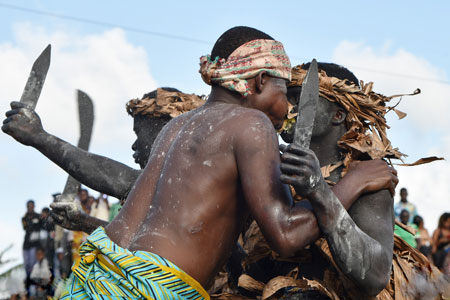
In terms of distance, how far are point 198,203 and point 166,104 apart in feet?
8.49

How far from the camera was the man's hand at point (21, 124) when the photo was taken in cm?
376

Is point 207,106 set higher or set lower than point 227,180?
higher

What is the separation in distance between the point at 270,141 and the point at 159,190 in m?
0.49

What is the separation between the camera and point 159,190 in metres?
2.98

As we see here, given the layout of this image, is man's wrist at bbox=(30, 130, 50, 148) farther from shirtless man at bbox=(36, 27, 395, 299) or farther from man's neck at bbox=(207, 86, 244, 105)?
man's neck at bbox=(207, 86, 244, 105)

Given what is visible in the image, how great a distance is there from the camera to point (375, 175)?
3.41 m

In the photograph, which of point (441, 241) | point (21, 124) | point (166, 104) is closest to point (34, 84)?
point (21, 124)

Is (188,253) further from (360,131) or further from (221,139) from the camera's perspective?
(360,131)

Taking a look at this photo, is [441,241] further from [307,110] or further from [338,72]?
[307,110]

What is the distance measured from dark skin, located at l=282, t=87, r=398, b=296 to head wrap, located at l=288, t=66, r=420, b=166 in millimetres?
65

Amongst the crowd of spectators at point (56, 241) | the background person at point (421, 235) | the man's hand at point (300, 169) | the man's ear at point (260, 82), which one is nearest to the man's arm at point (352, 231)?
the man's hand at point (300, 169)

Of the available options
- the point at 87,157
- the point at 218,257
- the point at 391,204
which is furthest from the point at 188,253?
the point at 87,157

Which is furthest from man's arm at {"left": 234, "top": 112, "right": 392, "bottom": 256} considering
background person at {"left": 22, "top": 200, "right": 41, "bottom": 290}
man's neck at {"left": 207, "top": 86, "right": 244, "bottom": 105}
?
background person at {"left": 22, "top": 200, "right": 41, "bottom": 290}

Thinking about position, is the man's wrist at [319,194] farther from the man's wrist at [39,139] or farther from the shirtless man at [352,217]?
the man's wrist at [39,139]
